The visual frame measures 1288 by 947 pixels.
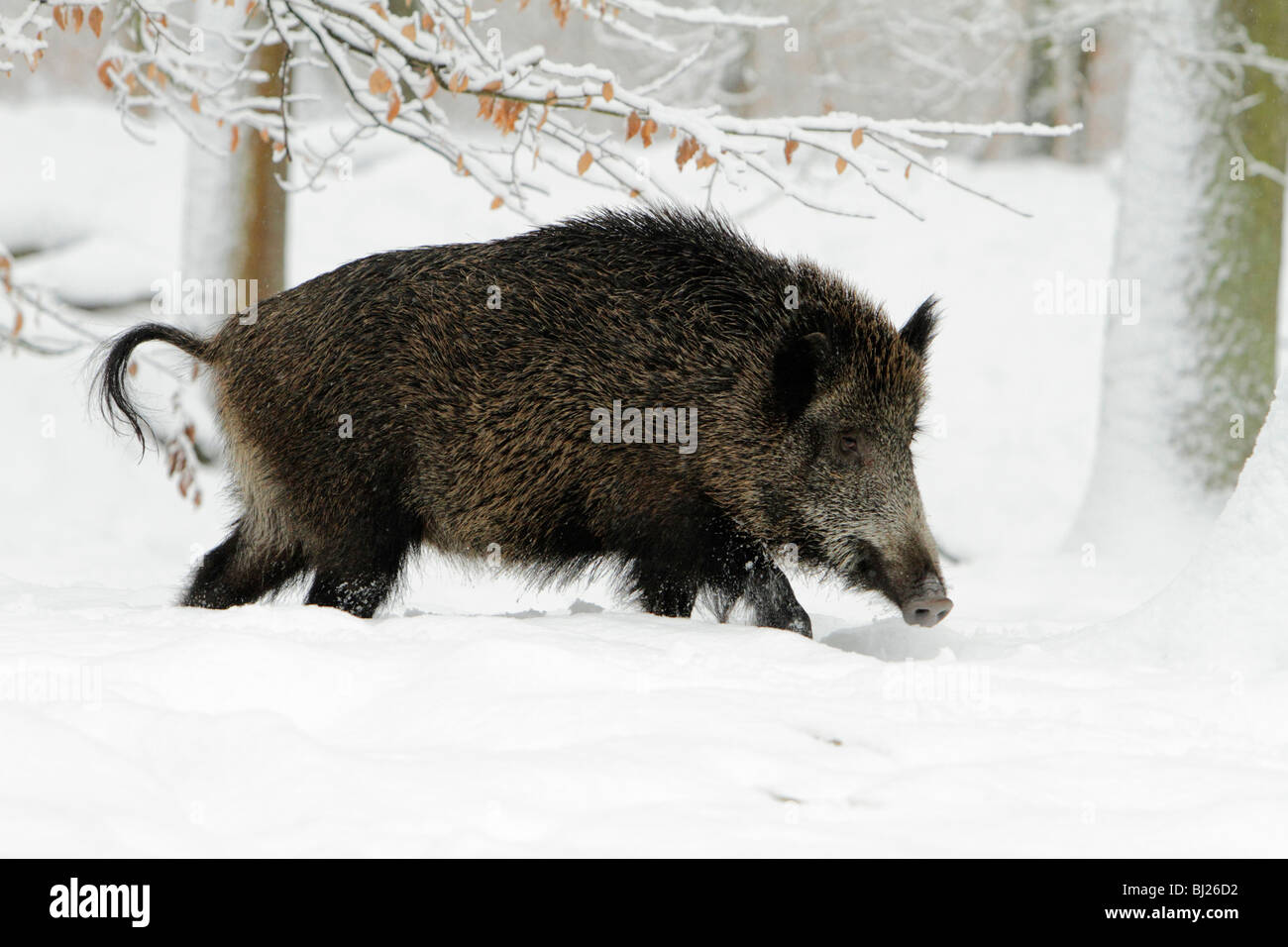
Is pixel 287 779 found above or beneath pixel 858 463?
beneath

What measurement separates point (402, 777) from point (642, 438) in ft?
7.21

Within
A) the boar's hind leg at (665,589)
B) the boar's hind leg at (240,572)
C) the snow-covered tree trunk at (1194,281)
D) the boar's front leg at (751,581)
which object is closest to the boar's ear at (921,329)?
the boar's front leg at (751,581)

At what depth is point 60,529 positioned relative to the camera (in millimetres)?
9266

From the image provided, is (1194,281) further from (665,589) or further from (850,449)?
(665,589)

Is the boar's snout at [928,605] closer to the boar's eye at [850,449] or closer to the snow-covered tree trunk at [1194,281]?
the boar's eye at [850,449]

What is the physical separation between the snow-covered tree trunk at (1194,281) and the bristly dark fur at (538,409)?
3.78 meters

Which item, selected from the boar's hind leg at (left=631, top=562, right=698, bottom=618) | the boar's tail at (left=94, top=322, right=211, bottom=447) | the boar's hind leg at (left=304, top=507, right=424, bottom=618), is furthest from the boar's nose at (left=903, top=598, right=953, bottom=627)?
the boar's tail at (left=94, top=322, right=211, bottom=447)

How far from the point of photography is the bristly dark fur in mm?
4352

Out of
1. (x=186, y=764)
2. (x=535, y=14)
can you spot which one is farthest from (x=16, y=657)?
(x=535, y=14)

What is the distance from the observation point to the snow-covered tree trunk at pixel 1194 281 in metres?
7.64

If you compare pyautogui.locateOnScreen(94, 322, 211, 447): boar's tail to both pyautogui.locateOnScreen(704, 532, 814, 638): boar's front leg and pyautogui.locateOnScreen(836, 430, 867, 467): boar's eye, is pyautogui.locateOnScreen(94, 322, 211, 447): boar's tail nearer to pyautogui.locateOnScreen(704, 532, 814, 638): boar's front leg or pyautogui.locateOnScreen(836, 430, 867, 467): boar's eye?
pyautogui.locateOnScreen(704, 532, 814, 638): boar's front leg

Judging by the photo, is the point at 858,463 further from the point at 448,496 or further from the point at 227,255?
the point at 227,255

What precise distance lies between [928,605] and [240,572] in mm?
2284
